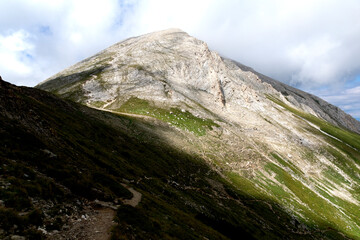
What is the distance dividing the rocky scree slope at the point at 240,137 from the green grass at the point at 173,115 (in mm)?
641

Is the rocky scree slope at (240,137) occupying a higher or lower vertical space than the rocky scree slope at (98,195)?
higher

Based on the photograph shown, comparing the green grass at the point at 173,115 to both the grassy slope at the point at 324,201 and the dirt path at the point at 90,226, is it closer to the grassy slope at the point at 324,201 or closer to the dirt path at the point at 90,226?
the grassy slope at the point at 324,201

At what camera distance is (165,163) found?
71.3 m

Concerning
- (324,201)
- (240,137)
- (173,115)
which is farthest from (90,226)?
(240,137)

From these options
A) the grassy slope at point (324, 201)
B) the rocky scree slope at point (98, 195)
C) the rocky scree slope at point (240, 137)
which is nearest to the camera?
the rocky scree slope at point (98, 195)

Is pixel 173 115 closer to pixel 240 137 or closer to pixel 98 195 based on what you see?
pixel 240 137

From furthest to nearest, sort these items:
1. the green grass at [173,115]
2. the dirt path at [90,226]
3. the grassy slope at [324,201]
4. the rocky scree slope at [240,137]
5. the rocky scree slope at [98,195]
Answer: the green grass at [173,115] < the rocky scree slope at [240,137] < the grassy slope at [324,201] < the rocky scree slope at [98,195] < the dirt path at [90,226]

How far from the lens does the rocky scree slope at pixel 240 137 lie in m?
92.7

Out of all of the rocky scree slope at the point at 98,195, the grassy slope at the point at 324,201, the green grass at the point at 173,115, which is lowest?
the rocky scree slope at the point at 98,195

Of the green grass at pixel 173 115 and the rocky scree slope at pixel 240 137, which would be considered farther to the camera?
the green grass at pixel 173 115

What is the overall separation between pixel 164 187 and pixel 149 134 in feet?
148

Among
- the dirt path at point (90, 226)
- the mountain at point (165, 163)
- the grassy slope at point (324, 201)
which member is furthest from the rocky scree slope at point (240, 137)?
the dirt path at point (90, 226)

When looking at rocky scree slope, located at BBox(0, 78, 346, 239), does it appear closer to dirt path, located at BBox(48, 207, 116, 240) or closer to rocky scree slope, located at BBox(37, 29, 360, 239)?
dirt path, located at BBox(48, 207, 116, 240)

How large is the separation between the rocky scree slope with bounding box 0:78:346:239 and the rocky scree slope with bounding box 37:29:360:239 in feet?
57.6
